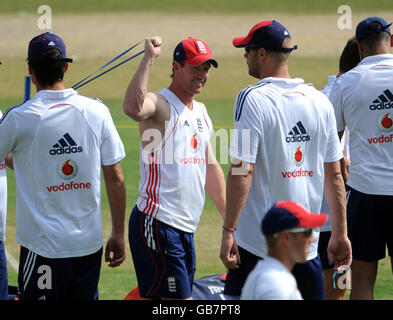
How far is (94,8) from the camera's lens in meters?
53.6

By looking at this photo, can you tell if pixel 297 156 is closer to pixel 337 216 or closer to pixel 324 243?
pixel 337 216

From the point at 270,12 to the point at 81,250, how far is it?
48.7m

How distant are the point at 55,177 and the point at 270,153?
5.00 feet

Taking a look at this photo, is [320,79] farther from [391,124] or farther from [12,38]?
[391,124]

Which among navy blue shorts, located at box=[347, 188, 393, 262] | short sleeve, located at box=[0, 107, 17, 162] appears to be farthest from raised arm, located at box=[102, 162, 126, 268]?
navy blue shorts, located at box=[347, 188, 393, 262]

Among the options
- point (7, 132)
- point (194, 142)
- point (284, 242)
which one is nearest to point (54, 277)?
point (7, 132)

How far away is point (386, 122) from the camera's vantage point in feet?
21.0

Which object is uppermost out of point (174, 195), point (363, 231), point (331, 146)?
point (331, 146)

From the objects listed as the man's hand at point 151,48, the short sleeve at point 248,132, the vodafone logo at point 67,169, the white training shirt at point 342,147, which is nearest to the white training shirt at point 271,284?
the short sleeve at point 248,132

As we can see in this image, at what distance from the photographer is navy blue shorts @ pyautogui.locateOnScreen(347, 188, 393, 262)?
6.50 meters

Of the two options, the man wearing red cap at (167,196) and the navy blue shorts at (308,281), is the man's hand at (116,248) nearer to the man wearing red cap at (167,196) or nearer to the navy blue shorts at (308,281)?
the man wearing red cap at (167,196)

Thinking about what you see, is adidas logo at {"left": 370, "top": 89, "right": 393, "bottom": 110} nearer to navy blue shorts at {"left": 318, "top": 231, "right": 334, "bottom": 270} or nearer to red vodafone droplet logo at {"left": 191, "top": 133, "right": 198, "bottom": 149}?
navy blue shorts at {"left": 318, "top": 231, "right": 334, "bottom": 270}

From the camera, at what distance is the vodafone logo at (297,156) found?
5.59 meters
